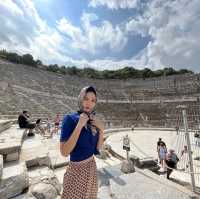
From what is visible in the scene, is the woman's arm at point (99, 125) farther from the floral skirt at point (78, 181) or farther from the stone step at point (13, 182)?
the stone step at point (13, 182)

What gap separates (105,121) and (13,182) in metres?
22.4

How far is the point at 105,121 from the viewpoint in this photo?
2453cm

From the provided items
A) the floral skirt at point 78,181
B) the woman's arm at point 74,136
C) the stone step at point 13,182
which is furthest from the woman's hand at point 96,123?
the stone step at point 13,182

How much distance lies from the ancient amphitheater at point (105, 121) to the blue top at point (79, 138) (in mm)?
1168

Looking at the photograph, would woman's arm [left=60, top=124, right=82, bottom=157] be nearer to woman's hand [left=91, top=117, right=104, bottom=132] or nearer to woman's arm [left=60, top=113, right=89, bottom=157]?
woman's arm [left=60, top=113, right=89, bottom=157]

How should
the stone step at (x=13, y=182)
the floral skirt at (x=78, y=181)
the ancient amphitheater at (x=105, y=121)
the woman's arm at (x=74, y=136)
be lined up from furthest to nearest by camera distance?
the ancient amphitheater at (x=105, y=121), the stone step at (x=13, y=182), the floral skirt at (x=78, y=181), the woman's arm at (x=74, y=136)

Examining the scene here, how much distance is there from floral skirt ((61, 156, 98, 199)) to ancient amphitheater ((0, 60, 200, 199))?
3.16 feet

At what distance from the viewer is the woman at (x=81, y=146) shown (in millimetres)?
1500

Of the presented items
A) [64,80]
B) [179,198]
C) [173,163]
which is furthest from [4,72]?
[179,198]

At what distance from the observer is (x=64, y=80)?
37.5 m

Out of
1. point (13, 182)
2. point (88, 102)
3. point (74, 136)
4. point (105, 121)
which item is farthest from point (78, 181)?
point (105, 121)

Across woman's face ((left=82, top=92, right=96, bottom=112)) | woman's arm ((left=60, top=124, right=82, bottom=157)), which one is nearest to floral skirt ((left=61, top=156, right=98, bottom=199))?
woman's arm ((left=60, top=124, right=82, bottom=157))

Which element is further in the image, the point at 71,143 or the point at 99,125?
the point at 99,125

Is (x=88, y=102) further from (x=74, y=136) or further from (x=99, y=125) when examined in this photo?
(x=74, y=136)
